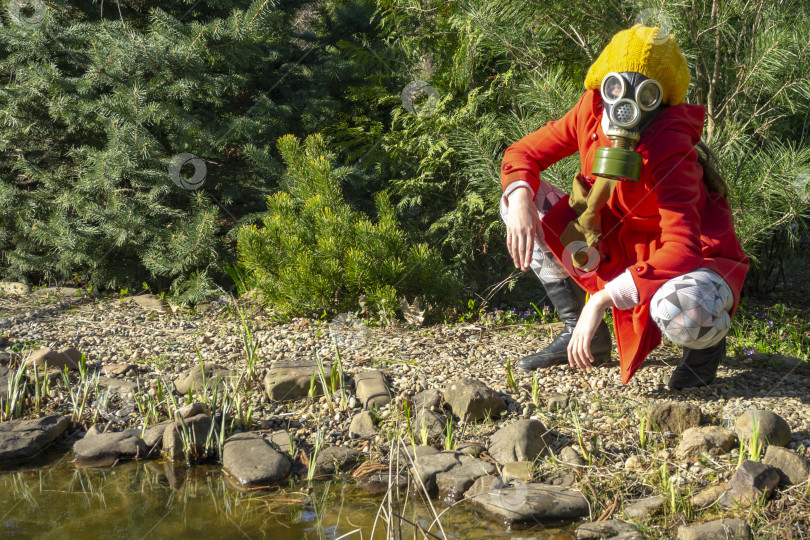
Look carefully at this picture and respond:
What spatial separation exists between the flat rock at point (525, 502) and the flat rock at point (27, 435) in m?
1.69

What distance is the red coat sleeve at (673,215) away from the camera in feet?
7.54

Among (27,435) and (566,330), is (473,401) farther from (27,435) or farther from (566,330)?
(27,435)

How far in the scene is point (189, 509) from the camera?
2285mm

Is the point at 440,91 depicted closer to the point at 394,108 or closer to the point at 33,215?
the point at 394,108

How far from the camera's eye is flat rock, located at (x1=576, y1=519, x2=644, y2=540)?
203 cm

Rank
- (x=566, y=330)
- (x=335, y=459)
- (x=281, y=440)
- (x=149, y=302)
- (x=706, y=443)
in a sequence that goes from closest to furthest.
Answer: (x=706, y=443), (x=335, y=459), (x=281, y=440), (x=566, y=330), (x=149, y=302)

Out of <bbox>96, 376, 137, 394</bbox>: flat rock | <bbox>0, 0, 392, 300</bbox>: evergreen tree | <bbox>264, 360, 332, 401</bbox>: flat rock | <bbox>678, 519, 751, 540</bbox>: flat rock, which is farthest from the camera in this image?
<bbox>0, 0, 392, 300</bbox>: evergreen tree

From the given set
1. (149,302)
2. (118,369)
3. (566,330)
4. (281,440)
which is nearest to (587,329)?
(566,330)

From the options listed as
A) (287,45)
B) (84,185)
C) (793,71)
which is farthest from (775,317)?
(84,185)

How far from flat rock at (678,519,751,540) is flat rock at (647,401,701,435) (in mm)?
539

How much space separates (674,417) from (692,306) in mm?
442

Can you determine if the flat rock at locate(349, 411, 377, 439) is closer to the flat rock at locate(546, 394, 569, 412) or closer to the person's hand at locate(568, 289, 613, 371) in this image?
the flat rock at locate(546, 394, 569, 412)

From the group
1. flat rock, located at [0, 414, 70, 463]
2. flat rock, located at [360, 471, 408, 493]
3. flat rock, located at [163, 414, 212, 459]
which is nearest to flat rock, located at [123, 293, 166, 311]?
flat rock, located at [0, 414, 70, 463]

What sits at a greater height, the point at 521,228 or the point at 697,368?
the point at 521,228
